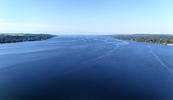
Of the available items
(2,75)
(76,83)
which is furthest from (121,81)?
(2,75)

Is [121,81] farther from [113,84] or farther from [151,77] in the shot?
[151,77]

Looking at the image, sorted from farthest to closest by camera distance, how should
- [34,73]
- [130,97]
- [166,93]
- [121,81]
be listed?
[34,73] → [121,81] → [166,93] → [130,97]

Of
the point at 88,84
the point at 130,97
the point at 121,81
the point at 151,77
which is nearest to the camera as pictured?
the point at 130,97

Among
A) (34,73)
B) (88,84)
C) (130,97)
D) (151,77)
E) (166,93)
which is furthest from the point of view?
(34,73)

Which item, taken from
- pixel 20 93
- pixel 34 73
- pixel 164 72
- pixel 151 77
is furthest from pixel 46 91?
pixel 164 72

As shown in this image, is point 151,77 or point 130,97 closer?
point 130,97

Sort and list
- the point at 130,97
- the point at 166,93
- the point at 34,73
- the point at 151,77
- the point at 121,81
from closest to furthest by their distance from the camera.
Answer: the point at 130,97, the point at 166,93, the point at 121,81, the point at 151,77, the point at 34,73

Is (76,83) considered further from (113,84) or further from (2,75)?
(2,75)

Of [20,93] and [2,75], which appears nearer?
[20,93]

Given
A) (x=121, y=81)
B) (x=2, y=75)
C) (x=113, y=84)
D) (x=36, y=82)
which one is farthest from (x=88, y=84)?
(x=2, y=75)
